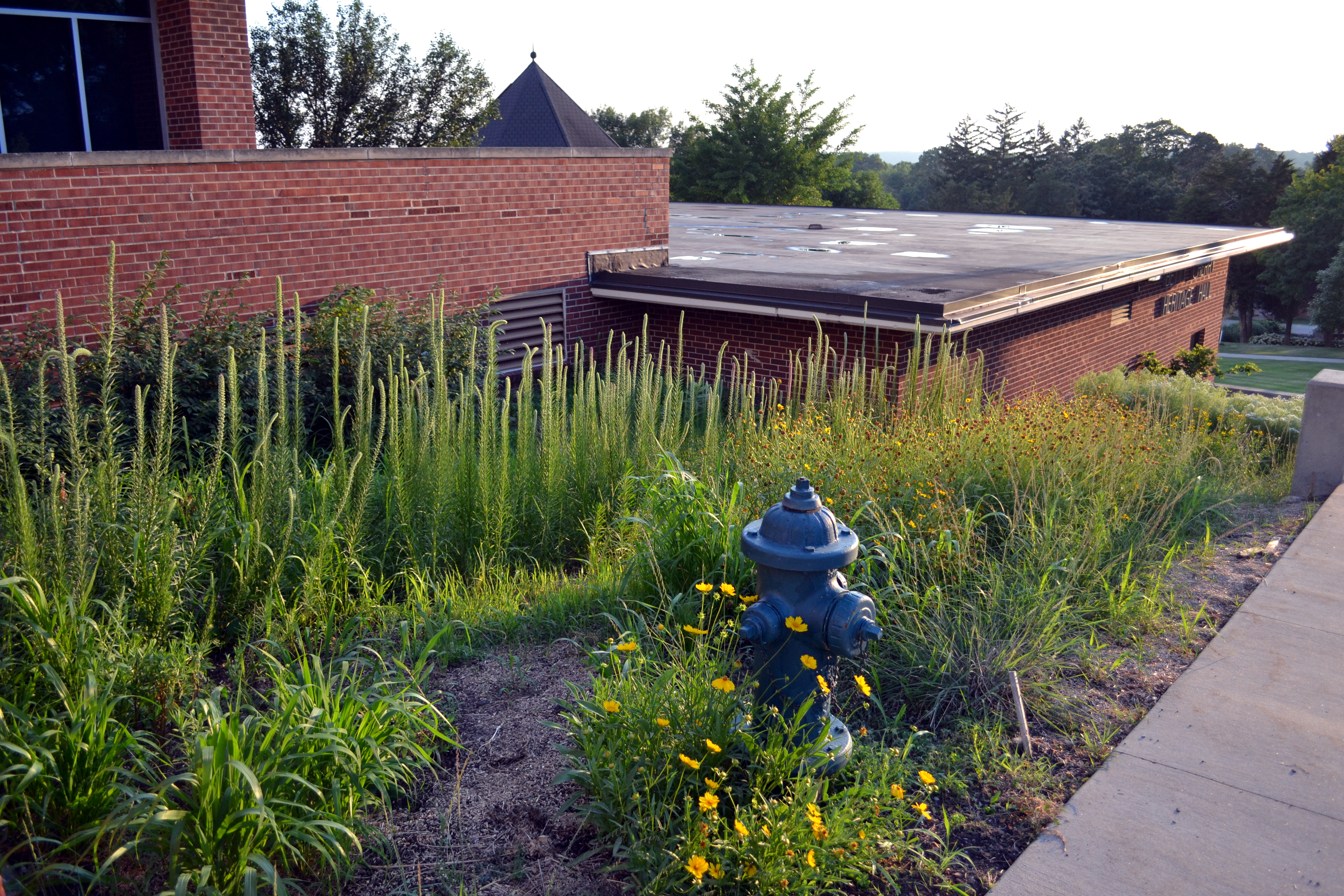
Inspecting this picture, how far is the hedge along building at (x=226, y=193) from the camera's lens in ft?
25.1

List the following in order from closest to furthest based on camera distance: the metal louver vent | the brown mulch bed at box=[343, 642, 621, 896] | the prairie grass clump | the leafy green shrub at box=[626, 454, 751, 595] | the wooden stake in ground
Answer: the brown mulch bed at box=[343, 642, 621, 896] < the wooden stake in ground < the leafy green shrub at box=[626, 454, 751, 595] < the prairie grass clump < the metal louver vent

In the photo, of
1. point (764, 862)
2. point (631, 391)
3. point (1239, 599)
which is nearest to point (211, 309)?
point (631, 391)

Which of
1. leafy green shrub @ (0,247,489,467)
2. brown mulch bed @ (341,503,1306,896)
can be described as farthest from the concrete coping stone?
brown mulch bed @ (341,503,1306,896)

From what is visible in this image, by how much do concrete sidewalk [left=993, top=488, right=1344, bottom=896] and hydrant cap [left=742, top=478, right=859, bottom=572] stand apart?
118 centimetres

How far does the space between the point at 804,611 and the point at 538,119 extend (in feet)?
114

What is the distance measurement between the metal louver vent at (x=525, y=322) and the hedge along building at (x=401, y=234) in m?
0.03

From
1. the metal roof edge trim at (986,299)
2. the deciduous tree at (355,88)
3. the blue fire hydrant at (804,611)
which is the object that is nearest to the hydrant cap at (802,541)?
the blue fire hydrant at (804,611)

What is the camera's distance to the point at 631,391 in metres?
7.35

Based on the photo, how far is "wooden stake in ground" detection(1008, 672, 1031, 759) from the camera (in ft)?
12.4

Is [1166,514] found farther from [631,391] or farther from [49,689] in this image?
[49,689]

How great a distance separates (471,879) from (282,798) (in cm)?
62

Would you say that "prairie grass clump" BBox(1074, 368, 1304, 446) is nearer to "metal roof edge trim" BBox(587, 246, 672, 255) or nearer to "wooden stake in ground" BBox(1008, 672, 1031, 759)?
"metal roof edge trim" BBox(587, 246, 672, 255)

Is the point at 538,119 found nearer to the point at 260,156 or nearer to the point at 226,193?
the point at 260,156

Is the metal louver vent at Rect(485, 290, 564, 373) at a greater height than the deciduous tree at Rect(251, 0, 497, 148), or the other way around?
the deciduous tree at Rect(251, 0, 497, 148)
